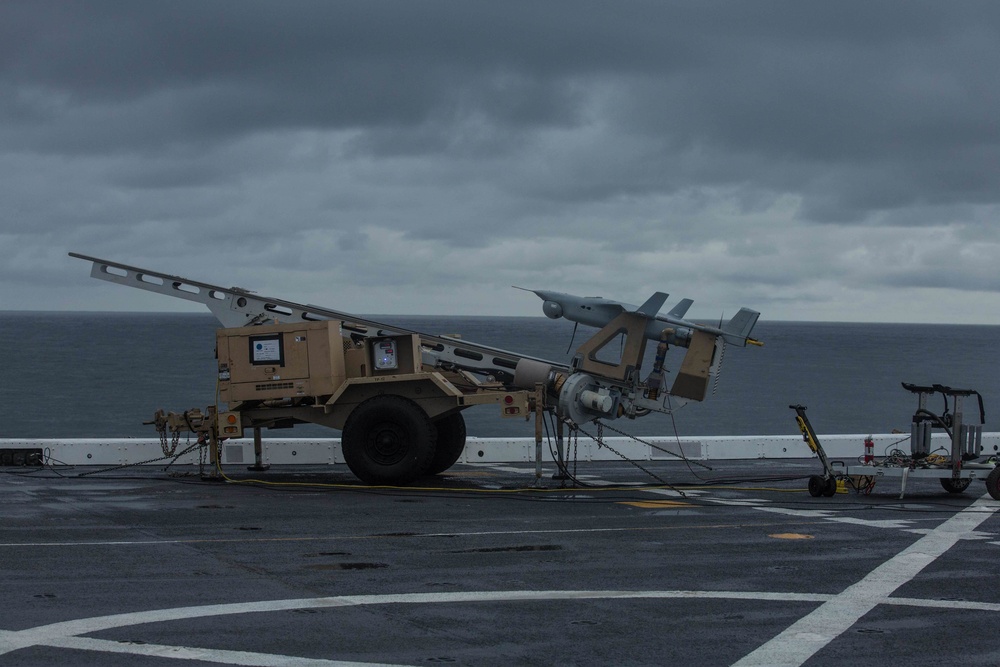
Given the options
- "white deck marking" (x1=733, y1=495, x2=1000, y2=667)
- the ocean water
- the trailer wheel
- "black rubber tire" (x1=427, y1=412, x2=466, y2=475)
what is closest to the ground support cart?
"white deck marking" (x1=733, y1=495, x2=1000, y2=667)

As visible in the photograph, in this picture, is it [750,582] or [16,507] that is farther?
[16,507]

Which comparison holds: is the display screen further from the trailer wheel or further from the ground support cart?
the ground support cart

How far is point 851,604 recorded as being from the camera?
10.2 m

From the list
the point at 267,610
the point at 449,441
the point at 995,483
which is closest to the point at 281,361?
the point at 449,441

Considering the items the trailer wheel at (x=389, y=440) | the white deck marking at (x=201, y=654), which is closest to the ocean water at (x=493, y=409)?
the trailer wheel at (x=389, y=440)

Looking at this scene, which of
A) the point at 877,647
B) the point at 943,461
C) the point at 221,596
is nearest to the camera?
the point at 877,647

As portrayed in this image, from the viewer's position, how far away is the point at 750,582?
441 inches

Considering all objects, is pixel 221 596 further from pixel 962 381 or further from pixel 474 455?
pixel 962 381

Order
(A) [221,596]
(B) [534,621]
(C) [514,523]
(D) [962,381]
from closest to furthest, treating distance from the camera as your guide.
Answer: (B) [534,621] → (A) [221,596] → (C) [514,523] → (D) [962,381]

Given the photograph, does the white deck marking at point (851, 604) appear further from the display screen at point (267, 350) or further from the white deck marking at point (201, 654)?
the display screen at point (267, 350)

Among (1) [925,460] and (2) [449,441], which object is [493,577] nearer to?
(1) [925,460]

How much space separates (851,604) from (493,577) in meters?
3.23

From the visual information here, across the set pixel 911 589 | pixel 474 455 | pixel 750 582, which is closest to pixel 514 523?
pixel 750 582

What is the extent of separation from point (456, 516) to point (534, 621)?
6331 mm
